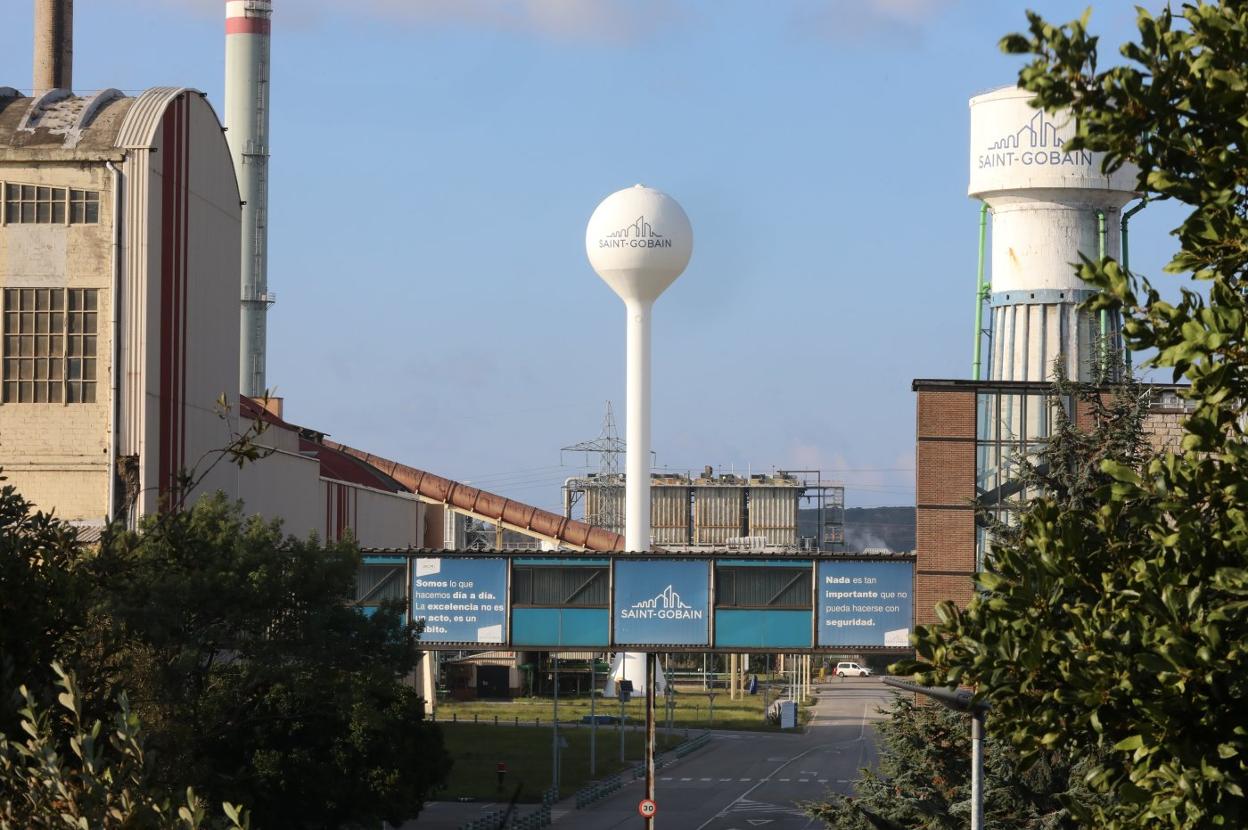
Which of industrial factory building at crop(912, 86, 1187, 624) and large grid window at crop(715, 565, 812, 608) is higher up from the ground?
industrial factory building at crop(912, 86, 1187, 624)

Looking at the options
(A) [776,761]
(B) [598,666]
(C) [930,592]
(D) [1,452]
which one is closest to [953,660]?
(C) [930,592]

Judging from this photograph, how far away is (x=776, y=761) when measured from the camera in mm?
86500

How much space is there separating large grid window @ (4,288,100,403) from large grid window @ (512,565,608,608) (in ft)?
43.9

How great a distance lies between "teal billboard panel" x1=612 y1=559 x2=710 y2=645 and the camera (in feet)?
161

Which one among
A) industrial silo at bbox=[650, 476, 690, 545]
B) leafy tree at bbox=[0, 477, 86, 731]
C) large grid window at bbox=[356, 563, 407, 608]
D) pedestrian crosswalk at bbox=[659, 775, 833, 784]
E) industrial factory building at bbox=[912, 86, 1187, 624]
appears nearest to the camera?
leafy tree at bbox=[0, 477, 86, 731]

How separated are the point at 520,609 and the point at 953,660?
1457 inches

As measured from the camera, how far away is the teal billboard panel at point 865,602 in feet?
157

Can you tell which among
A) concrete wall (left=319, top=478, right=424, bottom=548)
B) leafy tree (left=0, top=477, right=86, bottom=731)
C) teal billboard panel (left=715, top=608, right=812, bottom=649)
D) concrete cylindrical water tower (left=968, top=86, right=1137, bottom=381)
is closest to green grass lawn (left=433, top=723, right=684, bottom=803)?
concrete wall (left=319, top=478, right=424, bottom=548)

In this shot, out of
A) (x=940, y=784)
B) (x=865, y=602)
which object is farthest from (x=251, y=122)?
(x=940, y=784)

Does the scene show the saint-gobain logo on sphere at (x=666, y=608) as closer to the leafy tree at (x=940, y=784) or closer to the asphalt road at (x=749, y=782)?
the asphalt road at (x=749, y=782)

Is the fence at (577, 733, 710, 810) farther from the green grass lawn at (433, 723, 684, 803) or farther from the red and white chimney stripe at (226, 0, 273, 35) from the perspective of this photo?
the red and white chimney stripe at (226, 0, 273, 35)

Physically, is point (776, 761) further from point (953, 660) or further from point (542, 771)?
point (953, 660)

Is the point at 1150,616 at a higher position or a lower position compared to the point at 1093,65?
lower

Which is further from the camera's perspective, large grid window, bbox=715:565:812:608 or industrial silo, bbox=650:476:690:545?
industrial silo, bbox=650:476:690:545
